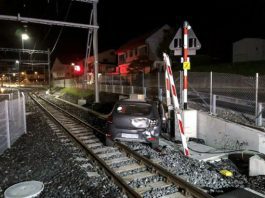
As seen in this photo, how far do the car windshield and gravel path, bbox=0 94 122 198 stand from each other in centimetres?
190

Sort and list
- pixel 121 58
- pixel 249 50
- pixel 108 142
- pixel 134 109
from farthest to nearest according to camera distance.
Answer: pixel 121 58 < pixel 249 50 < pixel 134 109 < pixel 108 142

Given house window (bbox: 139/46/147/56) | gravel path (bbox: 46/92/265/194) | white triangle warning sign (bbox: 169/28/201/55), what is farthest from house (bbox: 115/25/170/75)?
gravel path (bbox: 46/92/265/194)

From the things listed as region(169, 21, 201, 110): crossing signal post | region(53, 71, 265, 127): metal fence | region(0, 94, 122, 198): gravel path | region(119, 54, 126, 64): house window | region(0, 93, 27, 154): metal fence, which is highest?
region(119, 54, 126, 64): house window

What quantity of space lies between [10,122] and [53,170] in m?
3.91

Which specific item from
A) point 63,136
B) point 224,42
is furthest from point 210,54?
point 63,136

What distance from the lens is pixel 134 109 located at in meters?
8.88

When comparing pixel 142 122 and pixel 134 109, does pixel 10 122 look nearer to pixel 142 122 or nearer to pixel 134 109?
pixel 134 109

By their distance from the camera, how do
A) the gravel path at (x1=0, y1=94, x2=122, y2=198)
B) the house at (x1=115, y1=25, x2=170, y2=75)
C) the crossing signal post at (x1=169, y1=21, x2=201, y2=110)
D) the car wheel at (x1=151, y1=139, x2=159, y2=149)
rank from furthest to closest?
the house at (x1=115, y1=25, x2=170, y2=75)
the crossing signal post at (x1=169, y1=21, x2=201, y2=110)
the car wheel at (x1=151, y1=139, x2=159, y2=149)
the gravel path at (x1=0, y1=94, x2=122, y2=198)

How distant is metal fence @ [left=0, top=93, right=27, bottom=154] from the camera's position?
8414 mm

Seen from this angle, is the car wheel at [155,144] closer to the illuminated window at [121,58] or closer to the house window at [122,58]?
the house window at [122,58]

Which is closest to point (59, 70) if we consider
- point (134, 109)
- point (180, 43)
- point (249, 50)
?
point (249, 50)

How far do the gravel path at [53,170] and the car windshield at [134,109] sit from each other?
1.90 m

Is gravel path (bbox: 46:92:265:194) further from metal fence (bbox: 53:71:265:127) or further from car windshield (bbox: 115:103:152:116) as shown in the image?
metal fence (bbox: 53:71:265:127)

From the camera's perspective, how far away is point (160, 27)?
4031 centimetres
